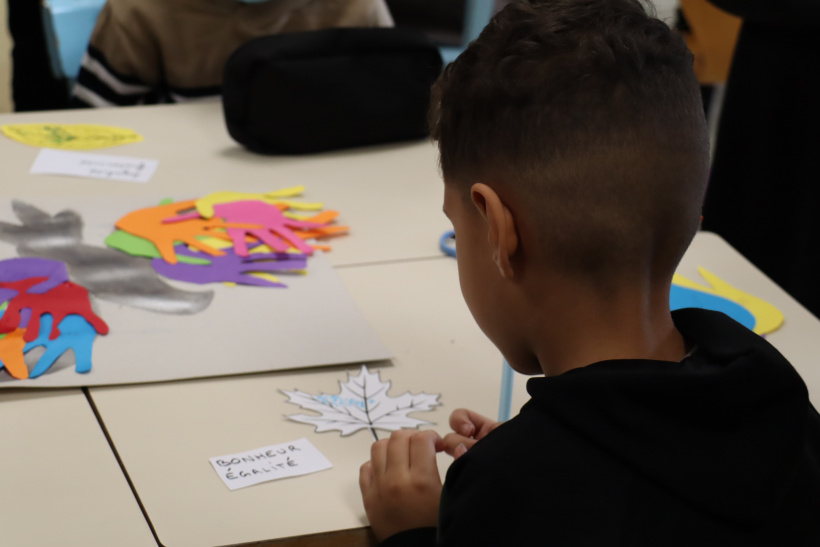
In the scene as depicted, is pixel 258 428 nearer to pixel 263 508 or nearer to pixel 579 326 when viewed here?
pixel 263 508

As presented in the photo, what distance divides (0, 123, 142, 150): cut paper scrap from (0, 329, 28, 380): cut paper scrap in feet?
1.87

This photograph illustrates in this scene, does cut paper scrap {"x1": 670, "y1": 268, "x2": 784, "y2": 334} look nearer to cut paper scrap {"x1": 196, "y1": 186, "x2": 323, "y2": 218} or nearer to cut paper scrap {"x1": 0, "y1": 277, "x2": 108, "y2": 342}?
cut paper scrap {"x1": 196, "y1": 186, "x2": 323, "y2": 218}

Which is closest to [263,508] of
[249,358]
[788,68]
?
[249,358]

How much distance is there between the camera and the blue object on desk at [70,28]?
167 cm

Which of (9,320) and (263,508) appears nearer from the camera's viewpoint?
(263,508)

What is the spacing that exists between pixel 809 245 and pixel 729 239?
0.54ft

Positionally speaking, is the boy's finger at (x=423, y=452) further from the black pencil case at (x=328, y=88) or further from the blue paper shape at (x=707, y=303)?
the black pencil case at (x=328, y=88)

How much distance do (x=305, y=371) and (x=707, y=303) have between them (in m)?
0.46

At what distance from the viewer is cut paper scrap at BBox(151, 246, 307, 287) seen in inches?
38.1

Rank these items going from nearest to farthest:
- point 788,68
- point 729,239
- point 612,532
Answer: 1. point 612,532
2. point 788,68
3. point 729,239

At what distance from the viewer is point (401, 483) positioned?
65 cm

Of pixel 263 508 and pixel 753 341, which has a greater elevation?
pixel 753 341

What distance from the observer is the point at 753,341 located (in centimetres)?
58

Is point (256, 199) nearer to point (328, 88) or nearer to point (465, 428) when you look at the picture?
point (328, 88)
